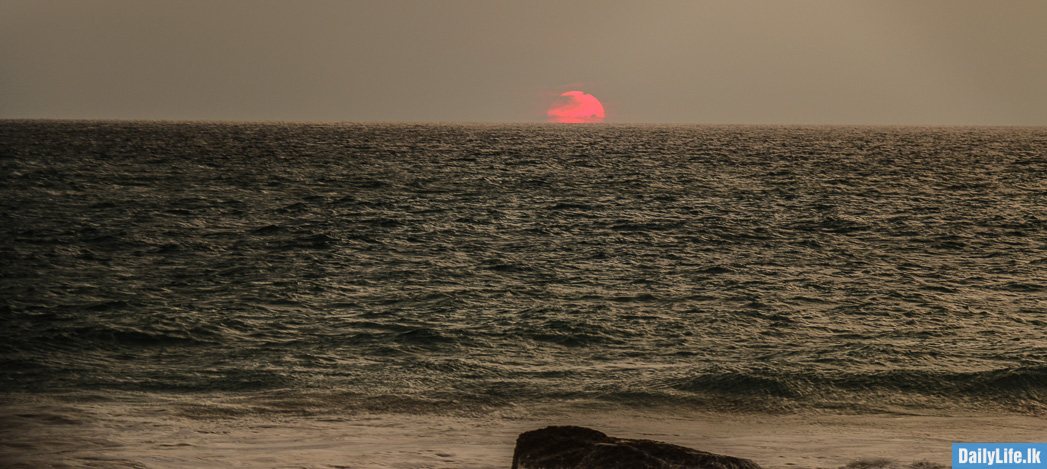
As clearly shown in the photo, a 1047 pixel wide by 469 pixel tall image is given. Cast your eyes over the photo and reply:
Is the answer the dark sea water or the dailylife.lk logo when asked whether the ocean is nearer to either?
the dark sea water

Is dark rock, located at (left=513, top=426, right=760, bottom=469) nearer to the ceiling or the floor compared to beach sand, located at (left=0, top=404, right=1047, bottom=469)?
Answer: nearer to the ceiling

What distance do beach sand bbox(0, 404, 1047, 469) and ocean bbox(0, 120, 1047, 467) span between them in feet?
1.21

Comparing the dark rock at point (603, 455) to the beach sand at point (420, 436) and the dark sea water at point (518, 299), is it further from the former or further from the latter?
the dark sea water at point (518, 299)

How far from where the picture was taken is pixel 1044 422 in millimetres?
12047

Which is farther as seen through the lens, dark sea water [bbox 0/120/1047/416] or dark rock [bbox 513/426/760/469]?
dark sea water [bbox 0/120/1047/416]

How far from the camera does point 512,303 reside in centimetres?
2077

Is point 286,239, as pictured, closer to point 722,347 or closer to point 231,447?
point 722,347

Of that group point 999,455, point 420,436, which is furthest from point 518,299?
point 999,455

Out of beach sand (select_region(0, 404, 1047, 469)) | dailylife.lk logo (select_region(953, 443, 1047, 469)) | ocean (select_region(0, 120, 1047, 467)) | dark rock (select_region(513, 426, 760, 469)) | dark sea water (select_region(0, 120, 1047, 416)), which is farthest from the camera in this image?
dark sea water (select_region(0, 120, 1047, 416))

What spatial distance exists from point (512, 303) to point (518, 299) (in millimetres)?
425

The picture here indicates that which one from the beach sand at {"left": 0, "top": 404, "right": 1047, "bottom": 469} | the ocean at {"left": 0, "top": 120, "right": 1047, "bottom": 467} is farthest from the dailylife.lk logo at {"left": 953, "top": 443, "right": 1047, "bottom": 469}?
the ocean at {"left": 0, "top": 120, "right": 1047, "bottom": 467}

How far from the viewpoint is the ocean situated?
539 inches

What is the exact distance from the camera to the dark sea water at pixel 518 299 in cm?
1402

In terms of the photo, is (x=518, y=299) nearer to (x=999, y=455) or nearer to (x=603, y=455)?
(x=999, y=455)
